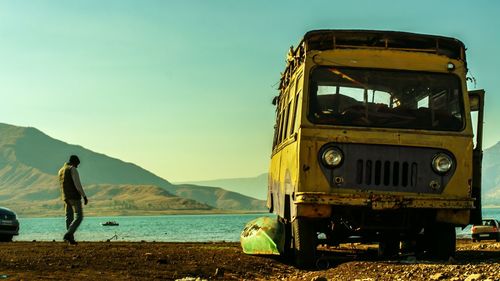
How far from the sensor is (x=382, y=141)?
1081cm

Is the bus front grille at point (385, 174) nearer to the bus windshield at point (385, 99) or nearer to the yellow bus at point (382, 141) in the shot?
the yellow bus at point (382, 141)

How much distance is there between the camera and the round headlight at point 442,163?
10812 millimetres

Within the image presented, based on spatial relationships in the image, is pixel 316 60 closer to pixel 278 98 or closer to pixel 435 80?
pixel 435 80

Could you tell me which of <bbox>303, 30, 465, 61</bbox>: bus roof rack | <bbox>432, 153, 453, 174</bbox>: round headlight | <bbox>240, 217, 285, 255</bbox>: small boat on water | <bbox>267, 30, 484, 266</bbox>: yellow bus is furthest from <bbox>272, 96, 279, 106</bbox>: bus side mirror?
<bbox>432, 153, 453, 174</bbox>: round headlight

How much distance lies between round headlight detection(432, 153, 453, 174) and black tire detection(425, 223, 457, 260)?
3.62 feet

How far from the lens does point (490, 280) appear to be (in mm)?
7961

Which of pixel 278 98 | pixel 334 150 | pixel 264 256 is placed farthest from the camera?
pixel 278 98

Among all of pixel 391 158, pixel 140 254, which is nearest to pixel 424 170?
pixel 391 158

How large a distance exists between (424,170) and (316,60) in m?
2.60

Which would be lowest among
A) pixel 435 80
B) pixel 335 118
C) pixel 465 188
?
pixel 465 188

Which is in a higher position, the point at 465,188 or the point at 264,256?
the point at 465,188

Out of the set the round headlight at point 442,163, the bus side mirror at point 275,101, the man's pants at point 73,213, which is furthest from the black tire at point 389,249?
the man's pants at point 73,213

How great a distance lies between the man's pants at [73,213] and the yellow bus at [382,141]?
244 inches

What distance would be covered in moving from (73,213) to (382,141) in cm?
879
